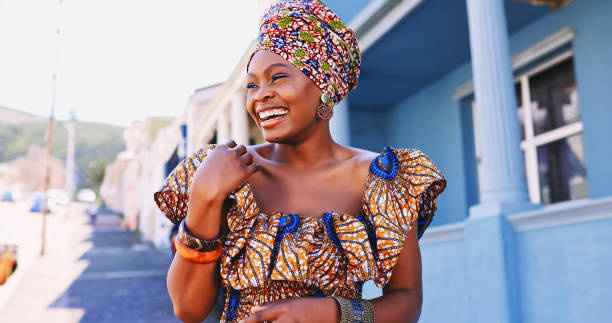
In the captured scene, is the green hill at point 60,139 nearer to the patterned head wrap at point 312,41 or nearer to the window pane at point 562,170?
the window pane at point 562,170

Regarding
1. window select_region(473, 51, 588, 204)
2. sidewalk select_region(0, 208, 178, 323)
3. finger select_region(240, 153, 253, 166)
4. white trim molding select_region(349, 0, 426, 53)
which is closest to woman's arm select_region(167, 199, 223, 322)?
finger select_region(240, 153, 253, 166)

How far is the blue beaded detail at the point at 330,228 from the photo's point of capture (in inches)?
60.0

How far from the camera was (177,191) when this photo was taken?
5.07ft

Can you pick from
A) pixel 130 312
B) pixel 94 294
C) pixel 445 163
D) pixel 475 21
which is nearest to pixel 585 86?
pixel 475 21

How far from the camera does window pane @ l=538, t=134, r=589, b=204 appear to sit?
724 centimetres

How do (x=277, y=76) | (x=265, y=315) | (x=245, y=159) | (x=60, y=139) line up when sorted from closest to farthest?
(x=265, y=315)
(x=245, y=159)
(x=277, y=76)
(x=60, y=139)

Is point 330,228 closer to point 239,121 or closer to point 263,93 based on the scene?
point 263,93

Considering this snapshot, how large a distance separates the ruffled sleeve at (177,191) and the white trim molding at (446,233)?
4421mm

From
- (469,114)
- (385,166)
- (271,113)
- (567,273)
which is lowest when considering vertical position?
(567,273)

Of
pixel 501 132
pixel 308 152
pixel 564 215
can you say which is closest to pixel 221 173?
pixel 308 152

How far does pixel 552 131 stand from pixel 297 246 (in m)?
7.11

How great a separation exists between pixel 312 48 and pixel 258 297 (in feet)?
2.37

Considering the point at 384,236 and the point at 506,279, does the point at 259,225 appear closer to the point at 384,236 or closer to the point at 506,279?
the point at 384,236

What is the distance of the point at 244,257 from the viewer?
1.48 m
